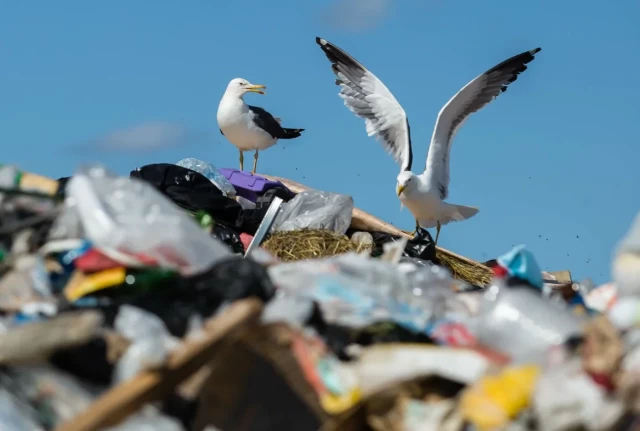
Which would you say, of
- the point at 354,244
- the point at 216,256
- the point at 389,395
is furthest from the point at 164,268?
the point at 354,244

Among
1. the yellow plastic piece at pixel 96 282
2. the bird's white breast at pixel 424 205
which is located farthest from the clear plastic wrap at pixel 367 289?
the bird's white breast at pixel 424 205

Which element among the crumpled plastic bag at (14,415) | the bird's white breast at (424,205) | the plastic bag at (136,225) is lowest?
the bird's white breast at (424,205)

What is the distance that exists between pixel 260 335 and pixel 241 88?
12.1 m

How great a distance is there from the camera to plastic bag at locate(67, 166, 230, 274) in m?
2.77

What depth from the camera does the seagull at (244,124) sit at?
13570 mm

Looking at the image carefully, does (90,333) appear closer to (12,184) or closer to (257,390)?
(257,390)

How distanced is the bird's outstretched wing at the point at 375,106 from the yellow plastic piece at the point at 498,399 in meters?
8.80

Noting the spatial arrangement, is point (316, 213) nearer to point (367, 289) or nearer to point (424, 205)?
point (424, 205)

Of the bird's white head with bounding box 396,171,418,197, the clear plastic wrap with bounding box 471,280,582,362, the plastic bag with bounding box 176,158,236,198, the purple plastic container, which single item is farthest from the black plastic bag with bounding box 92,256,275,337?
the bird's white head with bounding box 396,171,418,197

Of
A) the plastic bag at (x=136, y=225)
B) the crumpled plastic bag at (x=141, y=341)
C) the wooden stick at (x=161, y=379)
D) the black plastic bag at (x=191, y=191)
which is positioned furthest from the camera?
the black plastic bag at (x=191, y=191)

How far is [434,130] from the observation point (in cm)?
1088

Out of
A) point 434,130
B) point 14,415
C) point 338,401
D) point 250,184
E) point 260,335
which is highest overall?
point 260,335

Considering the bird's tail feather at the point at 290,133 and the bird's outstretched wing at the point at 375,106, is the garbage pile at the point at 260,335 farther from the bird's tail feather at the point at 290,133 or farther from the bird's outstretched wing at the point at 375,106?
the bird's tail feather at the point at 290,133

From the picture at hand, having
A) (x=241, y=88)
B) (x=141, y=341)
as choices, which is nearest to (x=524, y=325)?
Answer: (x=141, y=341)
